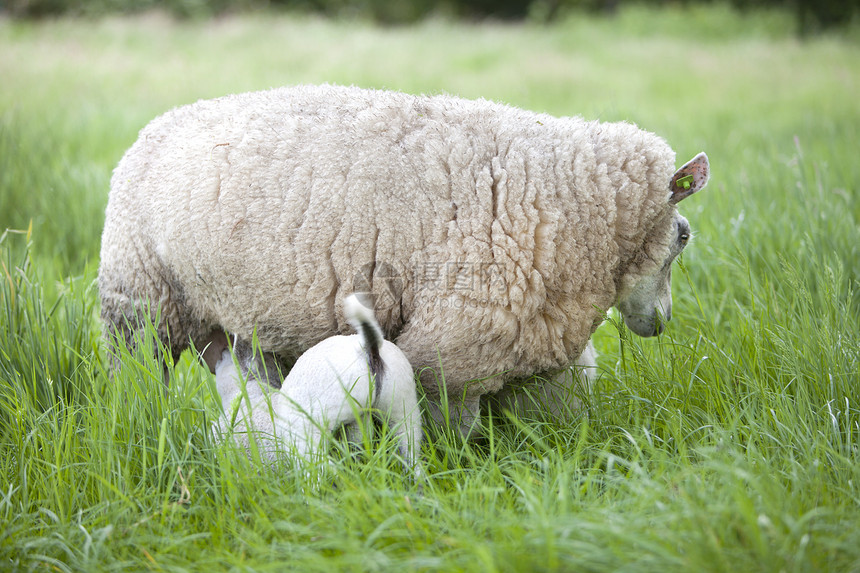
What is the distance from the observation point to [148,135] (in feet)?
8.59

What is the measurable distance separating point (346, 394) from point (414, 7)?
22934mm

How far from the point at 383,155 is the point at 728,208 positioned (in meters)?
2.92

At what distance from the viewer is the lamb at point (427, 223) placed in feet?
7.01

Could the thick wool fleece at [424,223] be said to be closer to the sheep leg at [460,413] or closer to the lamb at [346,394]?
the sheep leg at [460,413]

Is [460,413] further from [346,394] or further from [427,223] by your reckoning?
[427,223]

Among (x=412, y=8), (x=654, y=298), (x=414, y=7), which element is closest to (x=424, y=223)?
(x=654, y=298)

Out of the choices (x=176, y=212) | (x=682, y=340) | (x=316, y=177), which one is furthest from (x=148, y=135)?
(x=682, y=340)

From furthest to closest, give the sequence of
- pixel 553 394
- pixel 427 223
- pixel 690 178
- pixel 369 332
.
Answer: pixel 553 394
pixel 690 178
pixel 427 223
pixel 369 332

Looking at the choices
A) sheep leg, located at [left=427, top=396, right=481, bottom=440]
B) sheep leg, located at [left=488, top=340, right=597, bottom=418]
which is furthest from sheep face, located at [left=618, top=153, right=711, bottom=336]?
sheep leg, located at [left=427, top=396, right=481, bottom=440]

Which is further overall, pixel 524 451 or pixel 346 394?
pixel 524 451

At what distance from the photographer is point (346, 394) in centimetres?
195

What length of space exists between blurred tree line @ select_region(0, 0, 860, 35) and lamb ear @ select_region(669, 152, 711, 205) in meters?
17.6

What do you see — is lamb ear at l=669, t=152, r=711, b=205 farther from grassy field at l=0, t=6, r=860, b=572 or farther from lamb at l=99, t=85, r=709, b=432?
grassy field at l=0, t=6, r=860, b=572

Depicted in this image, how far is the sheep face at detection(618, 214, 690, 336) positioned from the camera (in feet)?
8.11
